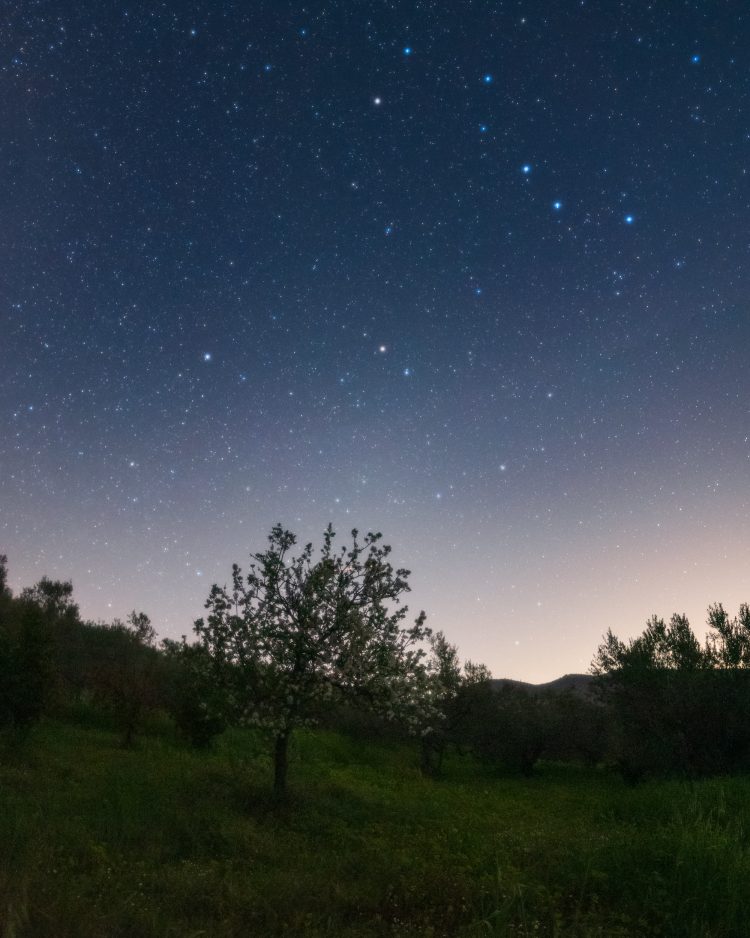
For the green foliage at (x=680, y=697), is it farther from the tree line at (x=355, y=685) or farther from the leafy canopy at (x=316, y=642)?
the leafy canopy at (x=316, y=642)

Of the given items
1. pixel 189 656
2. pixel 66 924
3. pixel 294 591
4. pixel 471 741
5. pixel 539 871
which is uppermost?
pixel 294 591

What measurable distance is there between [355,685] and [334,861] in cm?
748

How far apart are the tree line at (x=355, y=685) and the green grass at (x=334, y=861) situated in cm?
289

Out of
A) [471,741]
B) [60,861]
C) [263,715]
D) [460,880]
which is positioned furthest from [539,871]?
[471,741]

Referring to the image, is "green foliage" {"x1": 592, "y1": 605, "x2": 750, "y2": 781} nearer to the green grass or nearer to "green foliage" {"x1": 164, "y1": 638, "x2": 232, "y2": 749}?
the green grass

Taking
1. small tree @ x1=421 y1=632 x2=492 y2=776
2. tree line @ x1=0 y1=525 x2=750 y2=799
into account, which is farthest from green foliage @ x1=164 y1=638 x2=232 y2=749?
small tree @ x1=421 y1=632 x2=492 y2=776

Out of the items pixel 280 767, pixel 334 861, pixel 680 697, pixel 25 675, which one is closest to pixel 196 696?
pixel 25 675

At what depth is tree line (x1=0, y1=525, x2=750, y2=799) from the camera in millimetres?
19844

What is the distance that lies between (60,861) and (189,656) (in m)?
9.72

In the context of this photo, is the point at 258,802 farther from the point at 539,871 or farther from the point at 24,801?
the point at 539,871

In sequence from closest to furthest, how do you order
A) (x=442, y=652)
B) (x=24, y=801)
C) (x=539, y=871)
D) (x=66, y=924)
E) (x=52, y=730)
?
(x=66, y=924) < (x=539, y=871) < (x=24, y=801) < (x=52, y=730) < (x=442, y=652)

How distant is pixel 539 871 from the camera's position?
35.6ft

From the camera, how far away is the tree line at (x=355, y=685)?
19844 millimetres

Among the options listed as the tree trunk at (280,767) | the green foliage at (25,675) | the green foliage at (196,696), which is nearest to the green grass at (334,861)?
the tree trunk at (280,767)
